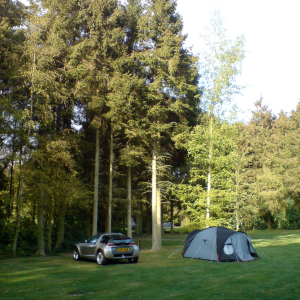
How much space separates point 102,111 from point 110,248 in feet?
33.1

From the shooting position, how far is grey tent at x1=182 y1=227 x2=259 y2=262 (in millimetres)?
14359

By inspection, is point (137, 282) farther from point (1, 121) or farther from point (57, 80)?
point (57, 80)

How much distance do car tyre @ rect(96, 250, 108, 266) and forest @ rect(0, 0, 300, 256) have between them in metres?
4.41

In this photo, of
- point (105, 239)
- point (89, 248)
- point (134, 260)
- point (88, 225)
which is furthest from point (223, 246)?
point (88, 225)

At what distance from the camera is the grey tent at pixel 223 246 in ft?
47.1

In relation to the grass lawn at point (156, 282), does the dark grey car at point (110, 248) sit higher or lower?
higher

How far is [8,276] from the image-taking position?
10.7 meters

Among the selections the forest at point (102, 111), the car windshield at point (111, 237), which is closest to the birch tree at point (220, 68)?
the forest at point (102, 111)

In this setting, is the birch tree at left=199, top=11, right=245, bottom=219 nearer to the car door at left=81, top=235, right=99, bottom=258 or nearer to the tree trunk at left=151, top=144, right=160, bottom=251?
the tree trunk at left=151, top=144, right=160, bottom=251

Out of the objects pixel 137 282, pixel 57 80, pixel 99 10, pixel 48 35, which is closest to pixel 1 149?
pixel 57 80

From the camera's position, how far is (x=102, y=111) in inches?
826

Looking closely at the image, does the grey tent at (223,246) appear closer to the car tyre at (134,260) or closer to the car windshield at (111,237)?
the car tyre at (134,260)

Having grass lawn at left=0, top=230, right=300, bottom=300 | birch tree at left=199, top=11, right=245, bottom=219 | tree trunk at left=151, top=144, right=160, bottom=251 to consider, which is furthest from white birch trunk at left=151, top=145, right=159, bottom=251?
grass lawn at left=0, top=230, right=300, bottom=300

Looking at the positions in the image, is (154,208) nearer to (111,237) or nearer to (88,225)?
(88,225)
